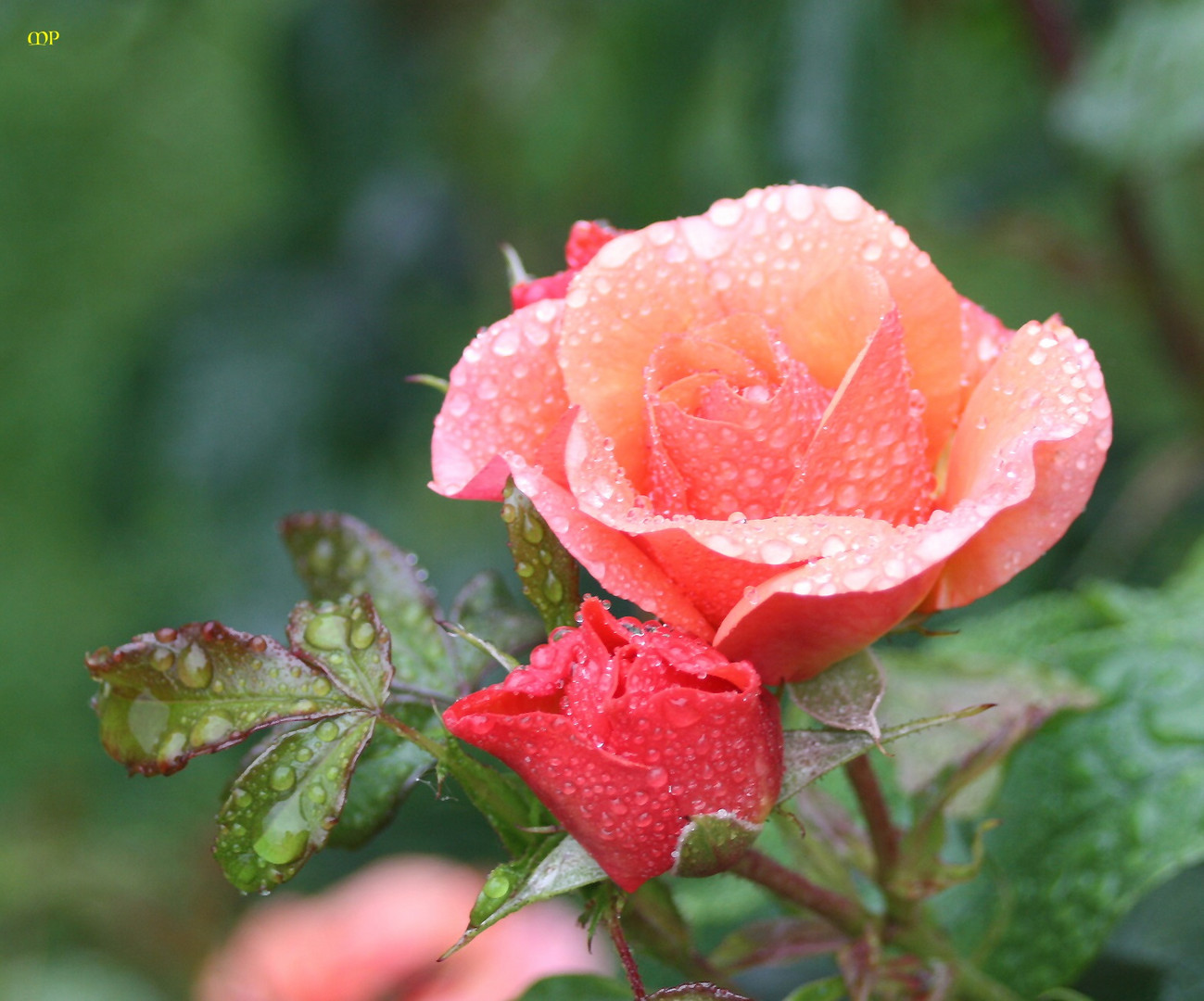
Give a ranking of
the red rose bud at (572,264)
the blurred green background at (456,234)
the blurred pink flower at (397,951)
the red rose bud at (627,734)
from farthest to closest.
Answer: the blurred green background at (456,234)
the blurred pink flower at (397,951)
the red rose bud at (572,264)
the red rose bud at (627,734)

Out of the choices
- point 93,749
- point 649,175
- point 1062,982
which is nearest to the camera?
point 1062,982

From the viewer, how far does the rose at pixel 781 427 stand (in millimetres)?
373

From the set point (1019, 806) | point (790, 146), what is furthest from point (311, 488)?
point (1019, 806)

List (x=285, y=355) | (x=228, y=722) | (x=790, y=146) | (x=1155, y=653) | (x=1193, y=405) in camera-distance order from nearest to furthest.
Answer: (x=228, y=722)
(x=1155, y=653)
(x=790, y=146)
(x=1193, y=405)
(x=285, y=355)

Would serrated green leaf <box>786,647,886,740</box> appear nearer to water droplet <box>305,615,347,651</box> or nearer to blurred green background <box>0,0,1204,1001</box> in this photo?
water droplet <box>305,615,347,651</box>

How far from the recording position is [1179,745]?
23.4 inches

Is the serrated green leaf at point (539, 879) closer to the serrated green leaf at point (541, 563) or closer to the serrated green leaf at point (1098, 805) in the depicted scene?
the serrated green leaf at point (541, 563)

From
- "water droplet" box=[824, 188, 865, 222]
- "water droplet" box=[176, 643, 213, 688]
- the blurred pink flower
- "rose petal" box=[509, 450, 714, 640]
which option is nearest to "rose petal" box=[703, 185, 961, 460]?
"water droplet" box=[824, 188, 865, 222]

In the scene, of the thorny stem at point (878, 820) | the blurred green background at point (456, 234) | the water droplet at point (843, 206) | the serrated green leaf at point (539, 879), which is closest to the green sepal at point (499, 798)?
the serrated green leaf at point (539, 879)

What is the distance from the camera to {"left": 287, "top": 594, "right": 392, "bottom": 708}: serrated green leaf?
407 mm

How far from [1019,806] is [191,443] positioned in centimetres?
109

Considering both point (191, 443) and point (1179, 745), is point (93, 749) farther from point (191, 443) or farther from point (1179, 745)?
point (1179, 745)

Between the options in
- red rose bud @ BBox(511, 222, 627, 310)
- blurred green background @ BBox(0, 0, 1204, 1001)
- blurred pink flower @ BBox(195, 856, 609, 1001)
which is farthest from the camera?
blurred green background @ BBox(0, 0, 1204, 1001)

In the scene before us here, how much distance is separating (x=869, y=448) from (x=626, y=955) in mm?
180
